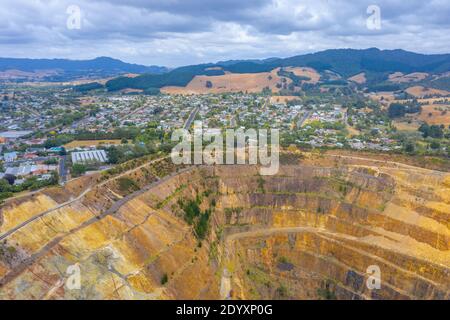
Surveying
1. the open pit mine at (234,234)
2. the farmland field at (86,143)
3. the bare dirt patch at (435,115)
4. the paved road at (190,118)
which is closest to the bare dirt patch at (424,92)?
the bare dirt patch at (435,115)

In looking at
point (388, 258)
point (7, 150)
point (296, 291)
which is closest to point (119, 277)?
point (296, 291)

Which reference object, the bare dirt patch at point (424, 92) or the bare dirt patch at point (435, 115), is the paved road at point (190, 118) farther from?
the bare dirt patch at point (424, 92)

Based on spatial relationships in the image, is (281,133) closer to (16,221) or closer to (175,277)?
(175,277)

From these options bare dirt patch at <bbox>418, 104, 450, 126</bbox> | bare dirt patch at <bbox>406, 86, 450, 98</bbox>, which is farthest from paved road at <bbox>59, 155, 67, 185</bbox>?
bare dirt patch at <bbox>406, 86, 450, 98</bbox>

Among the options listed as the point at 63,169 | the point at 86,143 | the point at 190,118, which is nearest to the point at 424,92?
the point at 190,118

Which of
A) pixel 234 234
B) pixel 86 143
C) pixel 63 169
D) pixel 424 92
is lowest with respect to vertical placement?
pixel 234 234

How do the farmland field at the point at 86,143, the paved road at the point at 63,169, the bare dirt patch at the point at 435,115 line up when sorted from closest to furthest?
1. the paved road at the point at 63,169
2. the farmland field at the point at 86,143
3. the bare dirt patch at the point at 435,115

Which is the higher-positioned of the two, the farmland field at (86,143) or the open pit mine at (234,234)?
the farmland field at (86,143)

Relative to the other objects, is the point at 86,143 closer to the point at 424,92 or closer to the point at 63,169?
the point at 63,169
